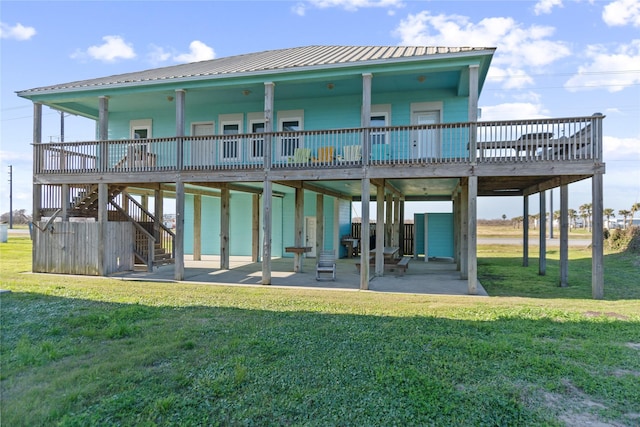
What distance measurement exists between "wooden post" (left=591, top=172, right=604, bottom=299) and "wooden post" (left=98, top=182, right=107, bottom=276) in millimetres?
14244

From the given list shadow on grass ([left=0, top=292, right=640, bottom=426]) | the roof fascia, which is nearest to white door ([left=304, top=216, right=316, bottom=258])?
the roof fascia

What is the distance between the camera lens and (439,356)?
5160 mm

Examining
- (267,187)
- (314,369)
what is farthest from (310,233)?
(314,369)

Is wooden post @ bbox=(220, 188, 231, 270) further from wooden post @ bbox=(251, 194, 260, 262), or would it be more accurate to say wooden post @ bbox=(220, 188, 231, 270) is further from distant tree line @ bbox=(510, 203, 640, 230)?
distant tree line @ bbox=(510, 203, 640, 230)

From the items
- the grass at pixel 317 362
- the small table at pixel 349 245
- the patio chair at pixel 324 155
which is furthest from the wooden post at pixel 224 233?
the small table at pixel 349 245

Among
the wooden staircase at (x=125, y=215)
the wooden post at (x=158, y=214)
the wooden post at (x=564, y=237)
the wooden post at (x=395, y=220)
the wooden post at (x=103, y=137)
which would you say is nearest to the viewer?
the wooden post at (x=564, y=237)

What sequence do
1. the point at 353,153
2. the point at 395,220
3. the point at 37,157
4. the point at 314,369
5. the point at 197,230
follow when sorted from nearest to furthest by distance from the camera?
the point at 314,369 → the point at 353,153 → the point at 37,157 → the point at 197,230 → the point at 395,220

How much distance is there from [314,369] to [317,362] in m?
0.23

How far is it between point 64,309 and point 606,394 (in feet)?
29.1

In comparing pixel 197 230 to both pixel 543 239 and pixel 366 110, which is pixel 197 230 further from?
pixel 543 239

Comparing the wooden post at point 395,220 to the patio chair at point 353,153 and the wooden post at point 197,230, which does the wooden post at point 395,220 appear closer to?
the patio chair at point 353,153

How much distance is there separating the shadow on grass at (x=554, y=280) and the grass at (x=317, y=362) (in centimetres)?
140

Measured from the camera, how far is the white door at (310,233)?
20.5 m

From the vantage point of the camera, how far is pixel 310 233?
20.7m
